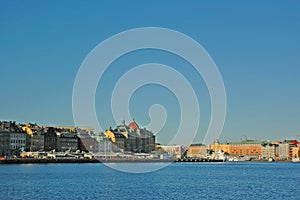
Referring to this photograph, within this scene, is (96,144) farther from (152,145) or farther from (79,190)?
(79,190)

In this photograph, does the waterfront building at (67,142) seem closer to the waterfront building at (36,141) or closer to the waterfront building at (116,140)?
the waterfront building at (36,141)

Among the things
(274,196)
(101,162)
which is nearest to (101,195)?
(274,196)

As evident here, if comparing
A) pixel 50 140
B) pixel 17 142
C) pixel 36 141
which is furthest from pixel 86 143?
pixel 17 142

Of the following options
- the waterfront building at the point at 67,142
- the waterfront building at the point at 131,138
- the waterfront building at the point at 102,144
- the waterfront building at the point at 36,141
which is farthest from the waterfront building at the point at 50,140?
the waterfront building at the point at 131,138

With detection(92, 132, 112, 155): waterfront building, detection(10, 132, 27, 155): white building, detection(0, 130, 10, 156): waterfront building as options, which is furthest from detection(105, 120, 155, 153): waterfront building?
detection(0, 130, 10, 156): waterfront building

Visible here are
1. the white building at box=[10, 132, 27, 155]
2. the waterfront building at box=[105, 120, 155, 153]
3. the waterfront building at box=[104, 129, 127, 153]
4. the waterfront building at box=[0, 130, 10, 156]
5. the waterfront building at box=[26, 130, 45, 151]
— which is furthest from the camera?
the waterfront building at box=[105, 120, 155, 153]

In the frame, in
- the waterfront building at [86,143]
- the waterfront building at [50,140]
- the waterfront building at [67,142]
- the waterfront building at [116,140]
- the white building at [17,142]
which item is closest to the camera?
the white building at [17,142]

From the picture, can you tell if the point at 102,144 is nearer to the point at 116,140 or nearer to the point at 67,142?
the point at 116,140

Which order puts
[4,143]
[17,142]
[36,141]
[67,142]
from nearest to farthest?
[4,143] < [17,142] < [36,141] < [67,142]

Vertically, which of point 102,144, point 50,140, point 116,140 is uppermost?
point 50,140

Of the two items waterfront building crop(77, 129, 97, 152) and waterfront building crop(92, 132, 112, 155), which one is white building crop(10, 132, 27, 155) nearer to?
waterfront building crop(77, 129, 97, 152)

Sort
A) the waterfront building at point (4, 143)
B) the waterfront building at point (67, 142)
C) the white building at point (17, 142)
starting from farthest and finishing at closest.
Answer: the waterfront building at point (67, 142) < the white building at point (17, 142) < the waterfront building at point (4, 143)

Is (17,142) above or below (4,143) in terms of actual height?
above

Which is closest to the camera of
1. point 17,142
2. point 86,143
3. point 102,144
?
point 17,142
